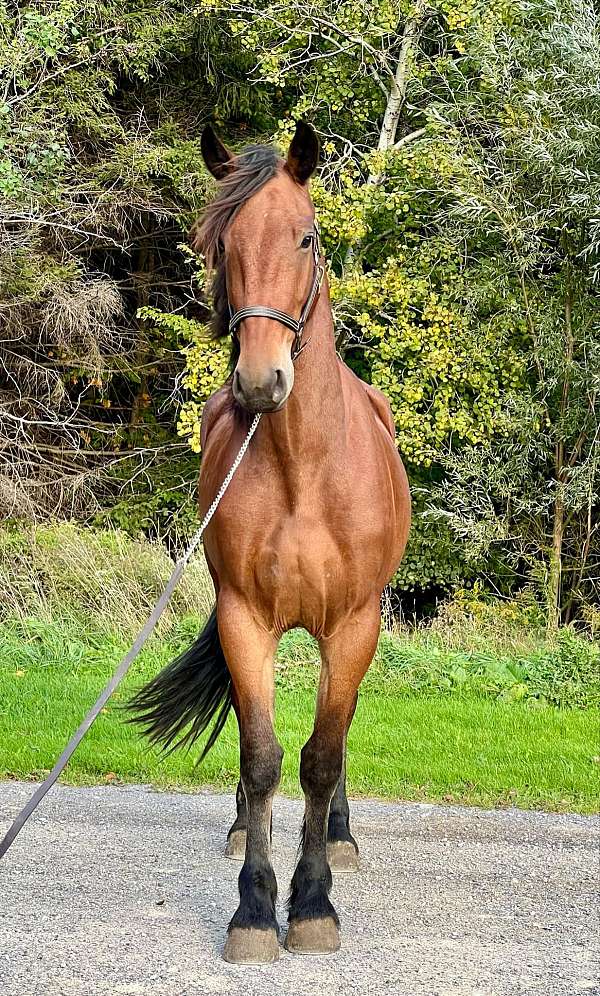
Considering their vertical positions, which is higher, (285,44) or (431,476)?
(285,44)

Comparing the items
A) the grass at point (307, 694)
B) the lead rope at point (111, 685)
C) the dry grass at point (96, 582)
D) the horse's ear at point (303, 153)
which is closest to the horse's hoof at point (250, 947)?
the lead rope at point (111, 685)

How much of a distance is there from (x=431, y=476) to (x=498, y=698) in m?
8.00

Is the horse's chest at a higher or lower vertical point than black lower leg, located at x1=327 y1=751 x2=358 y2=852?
higher

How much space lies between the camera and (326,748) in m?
3.92

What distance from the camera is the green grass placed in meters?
6.14

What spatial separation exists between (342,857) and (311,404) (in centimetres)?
213

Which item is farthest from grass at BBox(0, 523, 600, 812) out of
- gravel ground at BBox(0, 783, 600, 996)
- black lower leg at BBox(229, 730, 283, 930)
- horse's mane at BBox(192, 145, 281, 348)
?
horse's mane at BBox(192, 145, 281, 348)

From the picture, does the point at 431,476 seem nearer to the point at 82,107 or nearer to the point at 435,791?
the point at 82,107

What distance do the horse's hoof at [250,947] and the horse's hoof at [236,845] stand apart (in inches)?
46.1

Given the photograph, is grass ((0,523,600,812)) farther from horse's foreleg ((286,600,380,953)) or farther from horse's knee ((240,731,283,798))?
horse's knee ((240,731,283,798))

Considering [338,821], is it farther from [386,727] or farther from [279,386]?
[279,386]

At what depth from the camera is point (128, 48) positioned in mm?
14633

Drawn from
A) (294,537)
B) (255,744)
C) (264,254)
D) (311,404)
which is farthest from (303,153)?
(255,744)

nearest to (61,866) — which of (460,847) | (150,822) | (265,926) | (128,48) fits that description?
(150,822)
